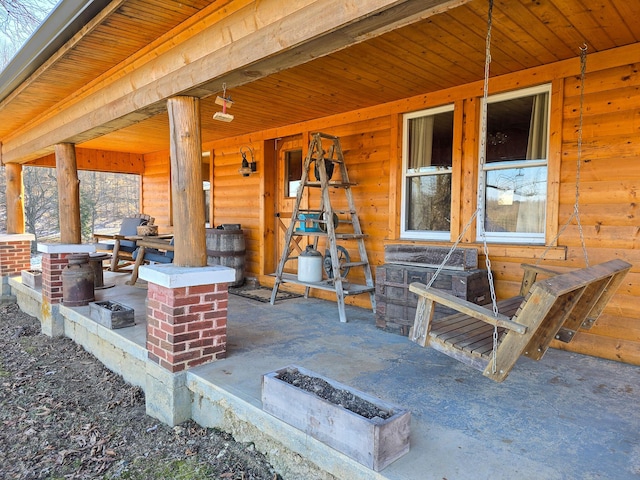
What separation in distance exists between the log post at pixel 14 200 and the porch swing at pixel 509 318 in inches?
281

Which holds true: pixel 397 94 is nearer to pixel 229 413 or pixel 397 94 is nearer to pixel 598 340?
pixel 598 340

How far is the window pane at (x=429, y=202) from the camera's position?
4059 mm

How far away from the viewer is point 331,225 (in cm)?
418

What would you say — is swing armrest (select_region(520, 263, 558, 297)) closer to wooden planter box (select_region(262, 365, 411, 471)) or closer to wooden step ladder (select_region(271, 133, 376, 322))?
wooden step ladder (select_region(271, 133, 376, 322))

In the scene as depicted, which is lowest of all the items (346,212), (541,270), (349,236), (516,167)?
(541,270)

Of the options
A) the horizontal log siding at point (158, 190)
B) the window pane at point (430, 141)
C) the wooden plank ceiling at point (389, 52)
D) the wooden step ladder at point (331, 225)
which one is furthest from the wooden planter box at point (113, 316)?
the horizontal log siding at point (158, 190)

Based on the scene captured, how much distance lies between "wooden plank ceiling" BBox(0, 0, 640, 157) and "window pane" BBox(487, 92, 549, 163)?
308 millimetres

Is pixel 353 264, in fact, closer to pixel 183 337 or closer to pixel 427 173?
pixel 427 173

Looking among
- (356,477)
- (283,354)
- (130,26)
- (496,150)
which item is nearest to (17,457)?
(283,354)

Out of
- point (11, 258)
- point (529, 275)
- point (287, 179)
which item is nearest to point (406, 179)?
point (529, 275)

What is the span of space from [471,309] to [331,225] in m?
2.39

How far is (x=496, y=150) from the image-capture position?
3703 millimetres

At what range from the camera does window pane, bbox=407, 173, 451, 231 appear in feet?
13.3

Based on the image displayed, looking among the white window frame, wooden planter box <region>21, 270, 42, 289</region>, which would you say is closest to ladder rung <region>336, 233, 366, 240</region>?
the white window frame
